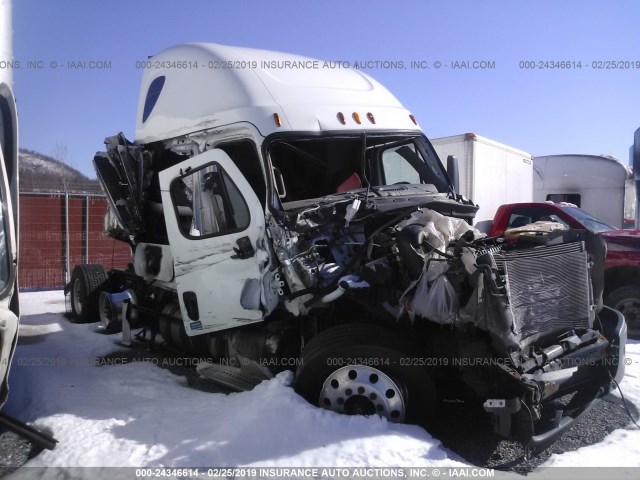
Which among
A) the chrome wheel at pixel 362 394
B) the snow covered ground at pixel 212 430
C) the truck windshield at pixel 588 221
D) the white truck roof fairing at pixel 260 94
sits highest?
the white truck roof fairing at pixel 260 94

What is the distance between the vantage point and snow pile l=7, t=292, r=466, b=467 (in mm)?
3682

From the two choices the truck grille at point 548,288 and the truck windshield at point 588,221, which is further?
the truck windshield at point 588,221

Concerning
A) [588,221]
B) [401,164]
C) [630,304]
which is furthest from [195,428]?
[588,221]

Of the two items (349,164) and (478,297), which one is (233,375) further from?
(478,297)

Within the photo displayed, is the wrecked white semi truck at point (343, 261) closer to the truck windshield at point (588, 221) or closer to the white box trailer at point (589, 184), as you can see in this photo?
the truck windshield at point (588, 221)

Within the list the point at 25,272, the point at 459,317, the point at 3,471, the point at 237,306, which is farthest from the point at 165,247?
the point at 25,272

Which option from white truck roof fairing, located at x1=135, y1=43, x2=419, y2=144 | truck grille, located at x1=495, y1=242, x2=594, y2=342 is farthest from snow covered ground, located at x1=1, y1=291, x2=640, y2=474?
white truck roof fairing, located at x1=135, y1=43, x2=419, y2=144

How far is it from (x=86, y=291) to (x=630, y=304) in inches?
317

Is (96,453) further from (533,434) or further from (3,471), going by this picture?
(533,434)

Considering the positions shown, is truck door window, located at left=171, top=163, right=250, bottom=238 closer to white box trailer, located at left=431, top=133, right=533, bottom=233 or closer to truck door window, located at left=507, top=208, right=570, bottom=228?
truck door window, located at left=507, top=208, right=570, bottom=228

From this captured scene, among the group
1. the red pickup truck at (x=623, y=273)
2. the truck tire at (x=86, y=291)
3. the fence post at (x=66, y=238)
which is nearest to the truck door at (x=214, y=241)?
the truck tire at (x=86, y=291)

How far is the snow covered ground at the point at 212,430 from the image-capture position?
12.1 feet

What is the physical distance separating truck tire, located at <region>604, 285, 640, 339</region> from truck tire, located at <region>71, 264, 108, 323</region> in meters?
7.67

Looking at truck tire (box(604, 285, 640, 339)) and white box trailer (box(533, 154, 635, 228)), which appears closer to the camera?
truck tire (box(604, 285, 640, 339))
